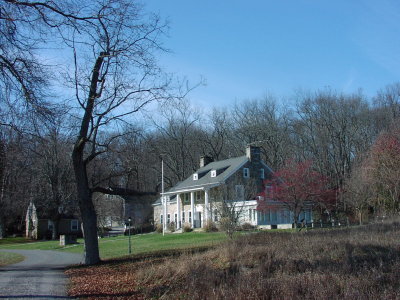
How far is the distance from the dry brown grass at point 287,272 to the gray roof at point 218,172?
26.1m

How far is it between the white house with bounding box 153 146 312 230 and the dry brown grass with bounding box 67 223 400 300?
744 inches

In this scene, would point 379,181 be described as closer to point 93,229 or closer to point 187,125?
point 93,229

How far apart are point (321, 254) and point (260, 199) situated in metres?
21.2

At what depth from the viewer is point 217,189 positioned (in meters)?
35.7

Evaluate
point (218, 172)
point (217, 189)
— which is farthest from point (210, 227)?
point (218, 172)

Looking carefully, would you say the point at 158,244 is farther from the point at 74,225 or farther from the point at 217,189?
the point at 74,225

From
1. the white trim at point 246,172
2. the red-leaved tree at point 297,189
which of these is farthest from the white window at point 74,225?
the red-leaved tree at point 297,189

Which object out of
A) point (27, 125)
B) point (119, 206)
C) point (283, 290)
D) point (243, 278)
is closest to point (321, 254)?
point (243, 278)

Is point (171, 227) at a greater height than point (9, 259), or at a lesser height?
greater

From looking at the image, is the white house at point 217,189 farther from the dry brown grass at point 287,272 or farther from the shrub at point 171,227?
the dry brown grass at point 287,272

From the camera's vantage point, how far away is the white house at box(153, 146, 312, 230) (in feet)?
122

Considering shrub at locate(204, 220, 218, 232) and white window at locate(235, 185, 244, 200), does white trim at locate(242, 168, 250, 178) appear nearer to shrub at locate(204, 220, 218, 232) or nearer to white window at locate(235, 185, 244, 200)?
white window at locate(235, 185, 244, 200)

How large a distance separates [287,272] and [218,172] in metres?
34.0

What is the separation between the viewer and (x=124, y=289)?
1158 cm
